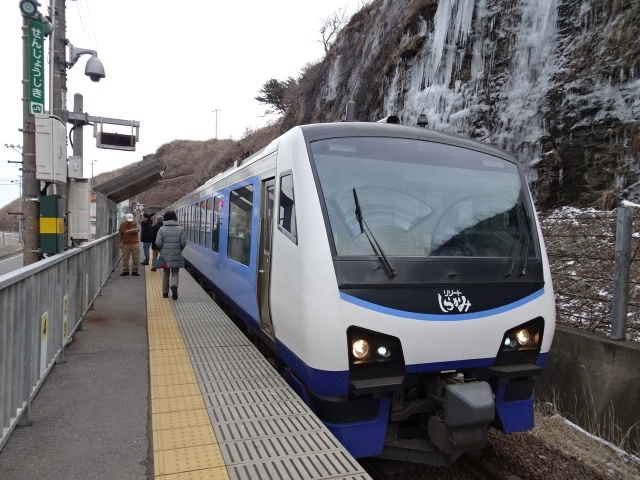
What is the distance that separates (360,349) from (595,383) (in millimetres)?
3384

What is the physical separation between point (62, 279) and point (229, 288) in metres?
2.34

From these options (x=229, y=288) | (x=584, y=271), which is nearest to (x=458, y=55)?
(x=584, y=271)

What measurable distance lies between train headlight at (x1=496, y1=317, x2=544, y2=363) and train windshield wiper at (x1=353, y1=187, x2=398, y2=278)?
1060mm

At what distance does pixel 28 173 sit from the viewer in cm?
527

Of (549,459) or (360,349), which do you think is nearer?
(360,349)

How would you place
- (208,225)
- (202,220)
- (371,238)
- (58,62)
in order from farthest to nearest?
(202,220), (208,225), (58,62), (371,238)

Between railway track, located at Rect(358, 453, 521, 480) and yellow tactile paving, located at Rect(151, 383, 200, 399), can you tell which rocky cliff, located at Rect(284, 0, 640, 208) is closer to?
railway track, located at Rect(358, 453, 521, 480)

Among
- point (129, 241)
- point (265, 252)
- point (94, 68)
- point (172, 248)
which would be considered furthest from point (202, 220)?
point (265, 252)

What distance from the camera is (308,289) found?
11.2ft

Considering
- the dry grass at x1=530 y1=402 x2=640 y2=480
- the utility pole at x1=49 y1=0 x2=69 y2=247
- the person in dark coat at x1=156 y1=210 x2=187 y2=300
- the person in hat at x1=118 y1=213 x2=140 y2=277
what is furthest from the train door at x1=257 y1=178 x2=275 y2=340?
the person in hat at x1=118 y1=213 x2=140 y2=277

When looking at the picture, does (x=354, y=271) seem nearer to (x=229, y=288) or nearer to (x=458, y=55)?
(x=229, y=288)

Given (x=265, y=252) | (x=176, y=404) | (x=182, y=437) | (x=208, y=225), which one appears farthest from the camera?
(x=208, y=225)

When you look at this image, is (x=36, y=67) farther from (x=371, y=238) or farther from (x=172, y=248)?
(x=371, y=238)

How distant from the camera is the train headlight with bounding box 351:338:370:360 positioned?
3.31 metres
